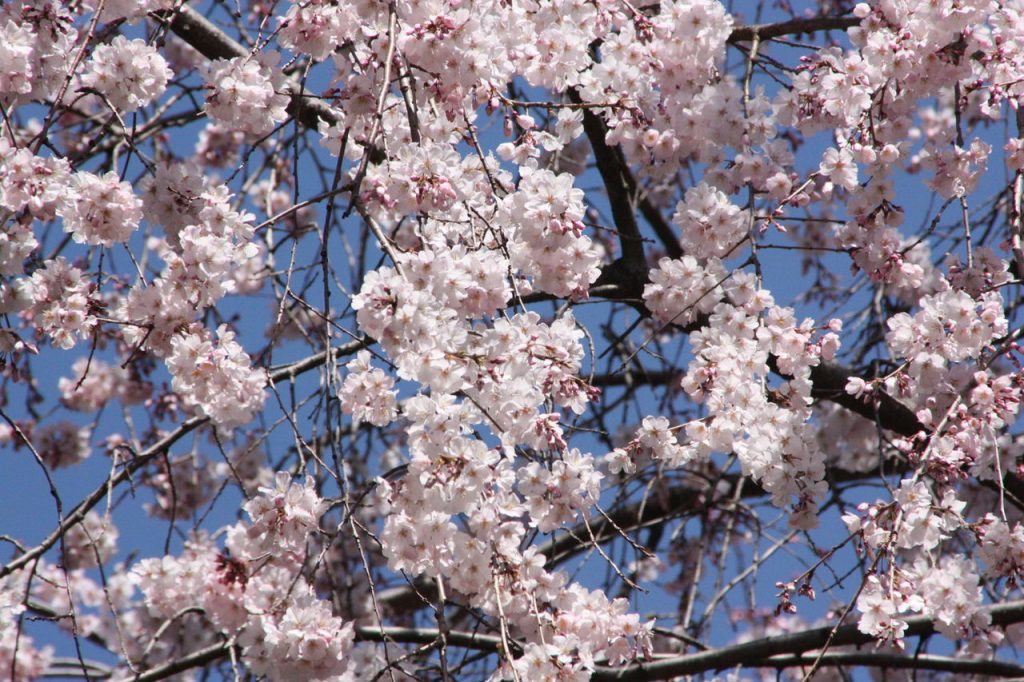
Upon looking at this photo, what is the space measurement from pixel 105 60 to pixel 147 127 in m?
1.60

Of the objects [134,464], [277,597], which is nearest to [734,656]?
[277,597]

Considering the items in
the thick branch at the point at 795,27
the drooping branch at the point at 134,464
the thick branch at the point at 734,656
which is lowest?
the thick branch at the point at 734,656

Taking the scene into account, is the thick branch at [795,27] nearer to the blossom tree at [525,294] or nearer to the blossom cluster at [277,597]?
the blossom tree at [525,294]

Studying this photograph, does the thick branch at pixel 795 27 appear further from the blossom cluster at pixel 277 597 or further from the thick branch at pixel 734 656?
A: the blossom cluster at pixel 277 597

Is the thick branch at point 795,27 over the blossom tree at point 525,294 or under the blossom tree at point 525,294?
over

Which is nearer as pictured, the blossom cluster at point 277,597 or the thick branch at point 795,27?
the blossom cluster at point 277,597

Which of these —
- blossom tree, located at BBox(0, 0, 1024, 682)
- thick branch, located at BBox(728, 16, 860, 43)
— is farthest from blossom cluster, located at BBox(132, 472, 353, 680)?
thick branch, located at BBox(728, 16, 860, 43)

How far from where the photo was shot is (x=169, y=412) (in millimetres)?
4906

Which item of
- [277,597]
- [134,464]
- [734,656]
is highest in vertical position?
[134,464]

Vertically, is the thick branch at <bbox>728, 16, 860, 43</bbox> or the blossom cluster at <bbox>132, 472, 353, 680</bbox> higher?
the thick branch at <bbox>728, 16, 860, 43</bbox>

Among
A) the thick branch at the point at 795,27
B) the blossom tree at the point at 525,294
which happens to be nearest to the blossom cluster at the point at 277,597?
the blossom tree at the point at 525,294

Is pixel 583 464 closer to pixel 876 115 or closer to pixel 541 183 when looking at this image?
pixel 541 183

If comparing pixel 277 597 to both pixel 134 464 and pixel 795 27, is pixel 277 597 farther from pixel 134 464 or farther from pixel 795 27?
pixel 795 27

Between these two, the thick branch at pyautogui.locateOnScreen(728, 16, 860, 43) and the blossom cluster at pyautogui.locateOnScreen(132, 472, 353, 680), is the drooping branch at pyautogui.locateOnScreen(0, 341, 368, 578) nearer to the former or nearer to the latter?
the blossom cluster at pyautogui.locateOnScreen(132, 472, 353, 680)
